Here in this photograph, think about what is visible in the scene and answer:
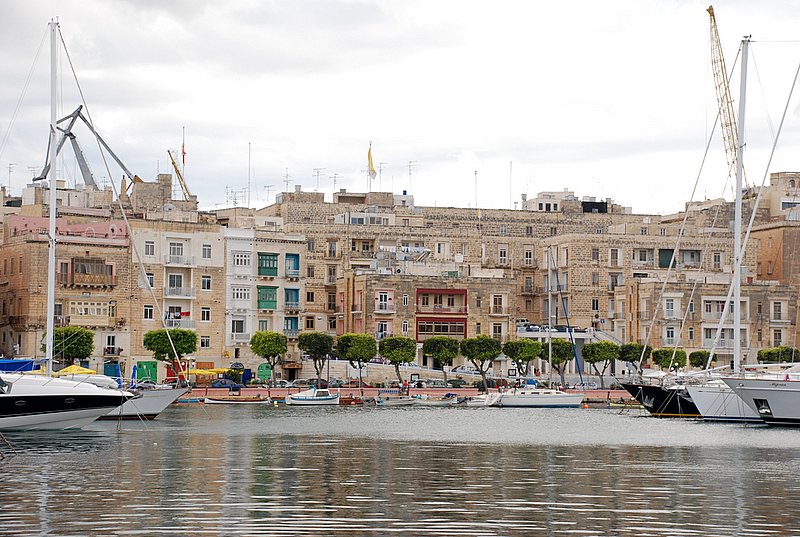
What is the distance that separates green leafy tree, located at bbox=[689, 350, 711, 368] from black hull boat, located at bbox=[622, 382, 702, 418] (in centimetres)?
2897

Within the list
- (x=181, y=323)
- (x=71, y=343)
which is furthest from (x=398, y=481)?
(x=181, y=323)

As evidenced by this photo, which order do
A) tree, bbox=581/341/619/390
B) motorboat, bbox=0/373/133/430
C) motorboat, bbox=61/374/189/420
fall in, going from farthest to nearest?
tree, bbox=581/341/619/390 → motorboat, bbox=61/374/189/420 → motorboat, bbox=0/373/133/430

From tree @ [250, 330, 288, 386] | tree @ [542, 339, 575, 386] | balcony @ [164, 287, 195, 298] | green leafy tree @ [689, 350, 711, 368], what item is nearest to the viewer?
balcony @ [164, 287, 195, 298]

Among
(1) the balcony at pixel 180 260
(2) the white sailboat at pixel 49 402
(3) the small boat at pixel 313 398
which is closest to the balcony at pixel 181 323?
(1) the balcony at pixel 180 260

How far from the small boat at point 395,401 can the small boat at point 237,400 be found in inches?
319

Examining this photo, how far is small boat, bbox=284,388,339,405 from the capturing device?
104m

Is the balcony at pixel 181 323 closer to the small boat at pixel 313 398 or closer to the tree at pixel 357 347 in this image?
the tree at pixel 357 347

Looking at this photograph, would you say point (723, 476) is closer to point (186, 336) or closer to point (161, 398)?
point (161, 398)

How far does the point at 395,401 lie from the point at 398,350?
1110 cm

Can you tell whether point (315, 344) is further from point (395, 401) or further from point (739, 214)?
point (739, 214)

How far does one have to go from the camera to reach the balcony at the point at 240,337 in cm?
11794

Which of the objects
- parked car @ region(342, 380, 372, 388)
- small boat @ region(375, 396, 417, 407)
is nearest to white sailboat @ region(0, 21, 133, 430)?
small boat @ region(375, 396, 417, 407)

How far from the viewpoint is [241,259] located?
119125mm

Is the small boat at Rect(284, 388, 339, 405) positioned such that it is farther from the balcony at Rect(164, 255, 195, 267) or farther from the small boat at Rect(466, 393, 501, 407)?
the balcony at Rect(164, 255, 195, 267)
